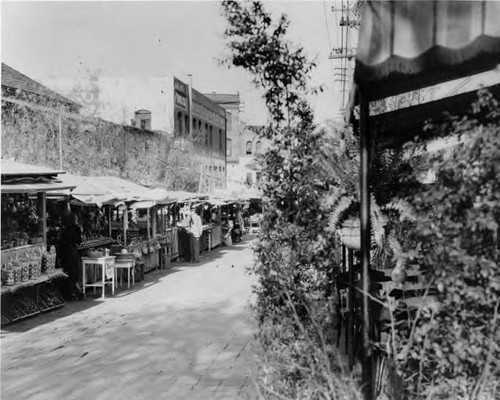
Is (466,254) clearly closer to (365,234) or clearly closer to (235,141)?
(365,234)

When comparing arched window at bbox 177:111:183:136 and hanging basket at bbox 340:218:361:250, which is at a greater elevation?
arched window at bbox 177:111:183:136

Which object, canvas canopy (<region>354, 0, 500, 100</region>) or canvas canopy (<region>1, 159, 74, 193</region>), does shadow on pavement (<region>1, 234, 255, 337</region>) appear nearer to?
canvas canopy (<region>1, 159, 74, 193</region>)

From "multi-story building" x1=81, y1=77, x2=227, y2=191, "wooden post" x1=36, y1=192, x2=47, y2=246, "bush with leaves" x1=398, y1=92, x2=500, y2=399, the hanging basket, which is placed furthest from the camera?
"multi-story building" x1=81, y1=77, x2=227, y2=191

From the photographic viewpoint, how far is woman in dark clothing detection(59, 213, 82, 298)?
13.7 meters

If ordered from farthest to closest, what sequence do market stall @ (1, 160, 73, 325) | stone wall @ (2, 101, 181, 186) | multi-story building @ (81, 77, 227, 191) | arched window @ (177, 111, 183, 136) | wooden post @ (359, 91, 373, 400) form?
1. arched window @ (177, 111, 183, 136)
2. multi-story building @ (81, 77, 227, 191)
3. stone wall @ (2, 101, 181, 186)
4. market stall @ (1, 160, 73, 325)
5. wooden post @ (359, 91, 373, 400)

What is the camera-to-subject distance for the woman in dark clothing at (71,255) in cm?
1370

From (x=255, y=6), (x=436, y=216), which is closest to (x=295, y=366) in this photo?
(x=436, y=216)

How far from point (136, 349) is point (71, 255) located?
5.33 m

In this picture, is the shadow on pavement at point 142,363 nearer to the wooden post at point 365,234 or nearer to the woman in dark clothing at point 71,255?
the wooden post at point 365,234

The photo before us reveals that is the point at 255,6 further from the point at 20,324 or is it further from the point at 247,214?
the point at 247,214

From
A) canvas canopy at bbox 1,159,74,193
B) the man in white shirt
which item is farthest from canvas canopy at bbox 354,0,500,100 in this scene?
the man in white shirt

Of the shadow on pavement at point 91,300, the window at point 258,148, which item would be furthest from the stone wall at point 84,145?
the window at point 258,148

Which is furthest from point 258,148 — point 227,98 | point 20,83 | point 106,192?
point 227,98

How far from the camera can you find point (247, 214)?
40531 millimetres
